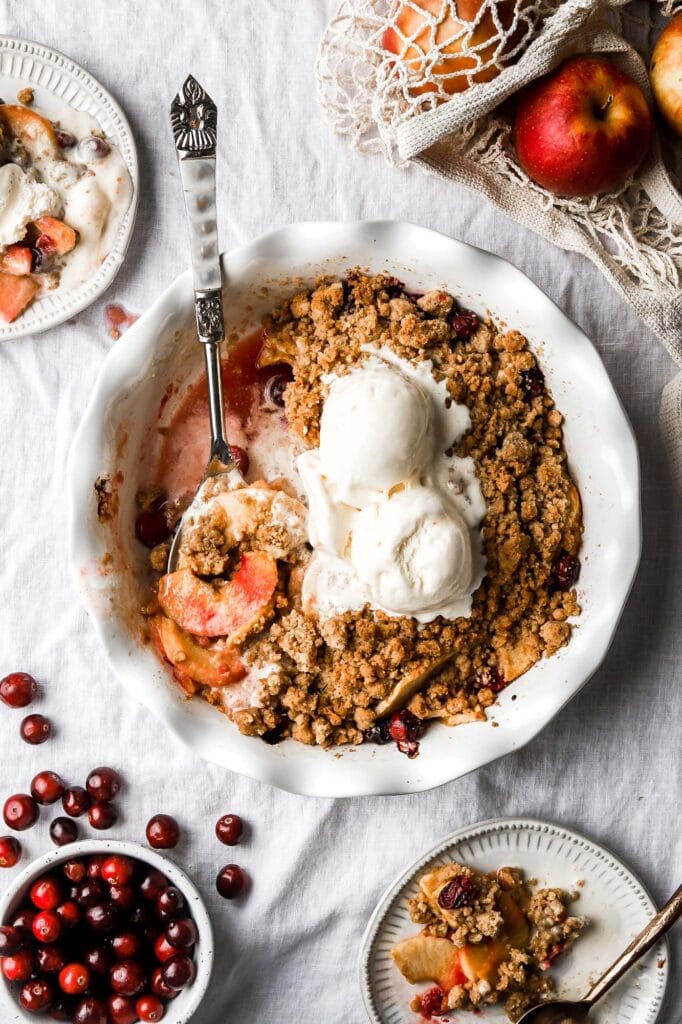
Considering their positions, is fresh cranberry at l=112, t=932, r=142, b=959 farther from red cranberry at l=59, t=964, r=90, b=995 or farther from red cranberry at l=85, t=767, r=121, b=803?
red cranberry at l=85, t=767, r=121, b=803

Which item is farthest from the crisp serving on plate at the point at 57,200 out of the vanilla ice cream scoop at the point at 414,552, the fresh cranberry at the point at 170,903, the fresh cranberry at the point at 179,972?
the fresh cranberry at the point at 179,972

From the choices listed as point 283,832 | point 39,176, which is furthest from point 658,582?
point 39,176

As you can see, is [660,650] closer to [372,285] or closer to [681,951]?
[681,951]

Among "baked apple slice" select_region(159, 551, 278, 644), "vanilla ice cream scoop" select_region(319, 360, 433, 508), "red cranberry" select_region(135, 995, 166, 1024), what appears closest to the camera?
"vanilla ice cream scoop" select_region(319, 360, 433, 508)

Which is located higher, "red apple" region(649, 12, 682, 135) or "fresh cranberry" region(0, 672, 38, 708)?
"red apple" region(649, 12, 682, 135)

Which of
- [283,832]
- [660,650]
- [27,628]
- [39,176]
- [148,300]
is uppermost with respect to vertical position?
[39,176]

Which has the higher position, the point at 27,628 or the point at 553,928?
the point at 27,628

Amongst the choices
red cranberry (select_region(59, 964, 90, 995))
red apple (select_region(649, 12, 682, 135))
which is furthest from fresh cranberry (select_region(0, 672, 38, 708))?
red apple (select_region(649, 12, 682, 135))
